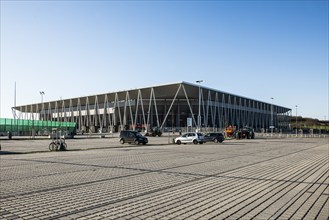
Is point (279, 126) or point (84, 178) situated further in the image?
point (279, 126)

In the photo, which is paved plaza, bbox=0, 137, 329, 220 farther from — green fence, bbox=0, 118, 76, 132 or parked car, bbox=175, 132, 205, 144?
green fence, bbox=0, 118, 76, 132

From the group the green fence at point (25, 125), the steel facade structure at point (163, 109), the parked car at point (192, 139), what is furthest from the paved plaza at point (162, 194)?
the steel facade structure at point (163, 109)

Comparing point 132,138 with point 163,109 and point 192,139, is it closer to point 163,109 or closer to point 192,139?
point 192,139

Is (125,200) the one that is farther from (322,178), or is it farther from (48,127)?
(48,127)

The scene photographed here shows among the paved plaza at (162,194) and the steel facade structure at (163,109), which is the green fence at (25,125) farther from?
the paved plaza at (162,194)

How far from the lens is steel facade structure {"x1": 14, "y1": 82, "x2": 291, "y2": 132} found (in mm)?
95062

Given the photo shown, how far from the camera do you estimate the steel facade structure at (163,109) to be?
312ft

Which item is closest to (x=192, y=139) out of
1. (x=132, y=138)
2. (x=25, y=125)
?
(x=132, y=138)

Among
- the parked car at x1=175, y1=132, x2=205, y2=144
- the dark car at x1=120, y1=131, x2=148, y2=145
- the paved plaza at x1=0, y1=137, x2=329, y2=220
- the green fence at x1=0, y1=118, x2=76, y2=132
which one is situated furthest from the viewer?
the green fence at x1=0, y1=118, x2=76, y2=132

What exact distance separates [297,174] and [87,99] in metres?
110

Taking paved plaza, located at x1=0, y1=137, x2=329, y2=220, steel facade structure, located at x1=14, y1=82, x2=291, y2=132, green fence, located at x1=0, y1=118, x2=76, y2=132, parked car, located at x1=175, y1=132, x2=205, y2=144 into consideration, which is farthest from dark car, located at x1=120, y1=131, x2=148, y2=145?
steel facade structure, located at x1=14, y1=82, x2=291, y2=132

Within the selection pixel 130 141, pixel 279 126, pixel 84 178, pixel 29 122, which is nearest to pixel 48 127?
pixel 29 122

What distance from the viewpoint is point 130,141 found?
37875 millimetres

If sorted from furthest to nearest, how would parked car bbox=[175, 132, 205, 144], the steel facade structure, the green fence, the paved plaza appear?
the steel facade structure
the green fence
parked car bbox=[175, 132, 205, 144]
the paved plaza
